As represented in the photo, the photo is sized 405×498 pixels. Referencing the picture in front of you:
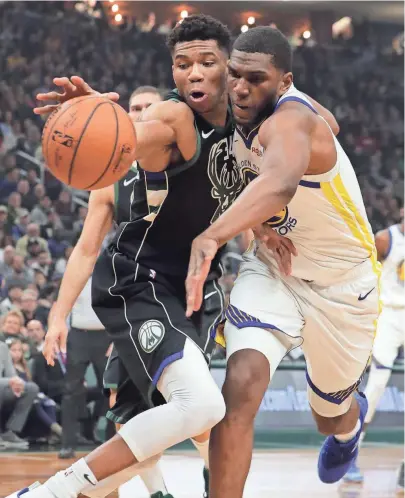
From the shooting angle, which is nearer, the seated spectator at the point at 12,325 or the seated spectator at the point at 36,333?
the seated spectator at the point at 12,325

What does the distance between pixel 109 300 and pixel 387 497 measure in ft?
9.01

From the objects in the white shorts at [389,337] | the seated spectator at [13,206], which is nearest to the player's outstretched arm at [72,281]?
the white shorts at [389,337]

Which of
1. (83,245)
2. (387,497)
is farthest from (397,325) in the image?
(83,245)

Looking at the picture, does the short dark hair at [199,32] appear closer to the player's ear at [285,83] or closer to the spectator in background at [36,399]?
the player's ear at [285,83]

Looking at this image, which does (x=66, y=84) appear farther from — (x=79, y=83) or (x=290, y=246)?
(x=290, y=246)

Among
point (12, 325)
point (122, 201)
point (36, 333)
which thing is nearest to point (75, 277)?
point (122, 201)

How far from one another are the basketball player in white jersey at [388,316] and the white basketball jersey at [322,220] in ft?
11.9

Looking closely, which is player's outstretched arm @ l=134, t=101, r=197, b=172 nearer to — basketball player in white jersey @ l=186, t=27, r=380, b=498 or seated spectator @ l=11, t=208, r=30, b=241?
basketball player in white jersey @ l=186, t=27, r=380, b=498

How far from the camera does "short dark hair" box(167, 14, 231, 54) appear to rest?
164 inches

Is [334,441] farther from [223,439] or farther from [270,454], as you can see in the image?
[270,454]

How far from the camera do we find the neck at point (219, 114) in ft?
13.7

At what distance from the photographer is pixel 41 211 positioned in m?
13.6

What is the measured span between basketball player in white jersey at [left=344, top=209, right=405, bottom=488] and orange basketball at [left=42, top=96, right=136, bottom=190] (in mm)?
4745

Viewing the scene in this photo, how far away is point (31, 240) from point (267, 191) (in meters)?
9.17
